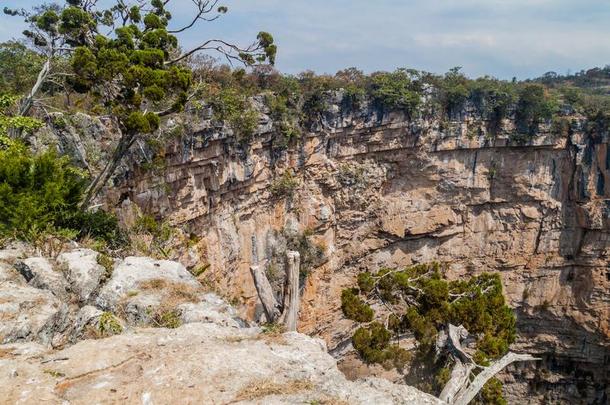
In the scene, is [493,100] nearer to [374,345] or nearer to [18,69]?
[374,345]

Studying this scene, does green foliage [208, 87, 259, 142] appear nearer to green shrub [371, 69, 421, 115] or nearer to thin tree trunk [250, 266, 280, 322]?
green shrub [371, 69, 421, 115]

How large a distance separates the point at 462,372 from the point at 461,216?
15644 mm

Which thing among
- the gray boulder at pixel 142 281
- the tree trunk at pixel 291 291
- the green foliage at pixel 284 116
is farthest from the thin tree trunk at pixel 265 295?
the green foliage at pixel 284 116

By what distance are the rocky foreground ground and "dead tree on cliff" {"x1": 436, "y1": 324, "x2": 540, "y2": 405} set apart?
6.40 m

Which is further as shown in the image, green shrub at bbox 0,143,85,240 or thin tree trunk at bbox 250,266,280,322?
thin tree trunk at bbox 250,266,280,322

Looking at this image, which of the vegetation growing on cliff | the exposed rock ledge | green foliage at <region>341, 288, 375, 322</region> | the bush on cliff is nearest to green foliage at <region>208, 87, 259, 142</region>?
the vegetation growing on cliff

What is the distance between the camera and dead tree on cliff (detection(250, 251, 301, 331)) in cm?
862

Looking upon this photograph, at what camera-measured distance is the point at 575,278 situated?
27.2 metres

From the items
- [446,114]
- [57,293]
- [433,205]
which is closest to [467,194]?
[433,205]

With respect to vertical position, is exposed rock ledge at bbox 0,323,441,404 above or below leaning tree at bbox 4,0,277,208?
below

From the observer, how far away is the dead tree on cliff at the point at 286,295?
862 centimetres

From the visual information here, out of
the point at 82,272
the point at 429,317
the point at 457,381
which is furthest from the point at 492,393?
the point at 82,272

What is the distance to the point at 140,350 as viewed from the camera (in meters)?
4.95

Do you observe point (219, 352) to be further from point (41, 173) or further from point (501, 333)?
point (501, 333)
